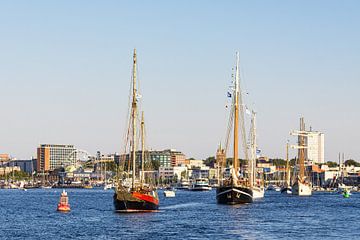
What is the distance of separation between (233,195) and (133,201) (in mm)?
32176

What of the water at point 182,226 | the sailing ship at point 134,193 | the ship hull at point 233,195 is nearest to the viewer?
the water at point 182,226

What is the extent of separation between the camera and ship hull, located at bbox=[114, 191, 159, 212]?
100188mm

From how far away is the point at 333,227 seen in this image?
8981 centimetres

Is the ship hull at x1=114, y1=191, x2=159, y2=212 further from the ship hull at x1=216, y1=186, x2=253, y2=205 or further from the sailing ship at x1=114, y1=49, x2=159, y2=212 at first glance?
the ship hull at x1=216, y1=186, x2=253, y2=205

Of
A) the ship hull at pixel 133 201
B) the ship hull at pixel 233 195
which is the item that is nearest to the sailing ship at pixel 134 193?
the ship hull at pixel 133 201

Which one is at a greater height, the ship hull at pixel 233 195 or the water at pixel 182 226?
the ship hull at pixel 233 195

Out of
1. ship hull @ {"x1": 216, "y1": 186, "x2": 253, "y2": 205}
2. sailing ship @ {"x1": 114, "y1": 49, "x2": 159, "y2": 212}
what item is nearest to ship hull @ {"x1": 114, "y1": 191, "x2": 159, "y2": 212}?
sailing ship @ {"x1": 114, "y1": 49, "x2": 159, "y2": 212}

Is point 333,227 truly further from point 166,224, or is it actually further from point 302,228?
point 166,224

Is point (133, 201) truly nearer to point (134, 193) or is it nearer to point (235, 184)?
point (134, 193)

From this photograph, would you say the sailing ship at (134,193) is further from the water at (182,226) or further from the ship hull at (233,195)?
the ship hull at (233,195)

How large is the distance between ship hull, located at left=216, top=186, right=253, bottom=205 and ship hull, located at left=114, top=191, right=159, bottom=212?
27.4 m

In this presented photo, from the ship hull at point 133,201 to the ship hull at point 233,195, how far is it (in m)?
27.4

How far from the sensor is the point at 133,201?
329ft

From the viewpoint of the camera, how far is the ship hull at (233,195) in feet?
425
